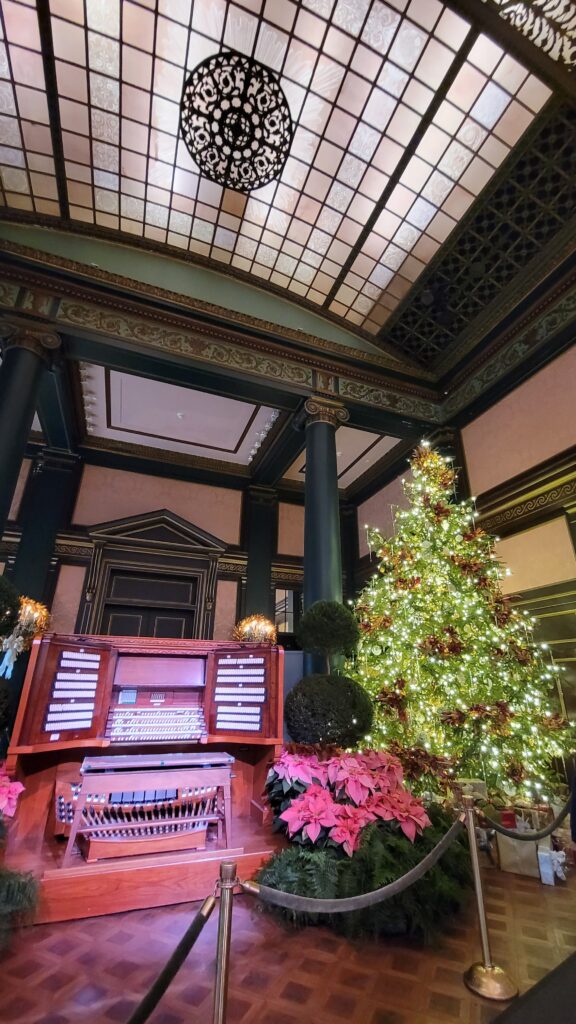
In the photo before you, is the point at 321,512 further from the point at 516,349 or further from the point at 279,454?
the point at 516,349

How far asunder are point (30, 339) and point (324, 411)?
14.2 ft

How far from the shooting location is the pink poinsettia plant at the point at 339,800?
2740 millimetres

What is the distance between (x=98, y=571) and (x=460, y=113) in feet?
30.1

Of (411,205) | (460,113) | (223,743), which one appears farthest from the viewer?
(411,205)

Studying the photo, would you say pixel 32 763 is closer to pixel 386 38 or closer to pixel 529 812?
pixel 529 812

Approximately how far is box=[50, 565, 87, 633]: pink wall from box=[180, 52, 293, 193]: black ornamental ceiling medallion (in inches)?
279

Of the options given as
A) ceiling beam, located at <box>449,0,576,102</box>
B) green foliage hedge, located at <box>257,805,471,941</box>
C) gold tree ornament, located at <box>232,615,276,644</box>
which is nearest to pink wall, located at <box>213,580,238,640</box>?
gold tree ornament, located at <box>232,615,276,644</box>

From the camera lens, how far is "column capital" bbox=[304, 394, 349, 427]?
717cm

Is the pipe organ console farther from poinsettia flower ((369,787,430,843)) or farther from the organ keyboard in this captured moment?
poinsettia flower ((369,787,430,843))

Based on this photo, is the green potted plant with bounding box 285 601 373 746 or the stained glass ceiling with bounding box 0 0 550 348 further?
the stained glass ceiling with bounding box 0 0 550 348

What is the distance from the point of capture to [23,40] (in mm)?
5066

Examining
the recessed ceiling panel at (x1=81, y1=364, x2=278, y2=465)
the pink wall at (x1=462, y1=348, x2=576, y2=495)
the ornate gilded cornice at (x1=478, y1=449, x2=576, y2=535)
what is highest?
the recessed ceiling panel at (x1=81, y1=364, x2=278, y2=465)

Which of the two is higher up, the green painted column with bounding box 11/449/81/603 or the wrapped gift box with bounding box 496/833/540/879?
the green painted column with bounding box 11/449/81/603

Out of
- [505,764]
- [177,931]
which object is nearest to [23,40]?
[177,931]
